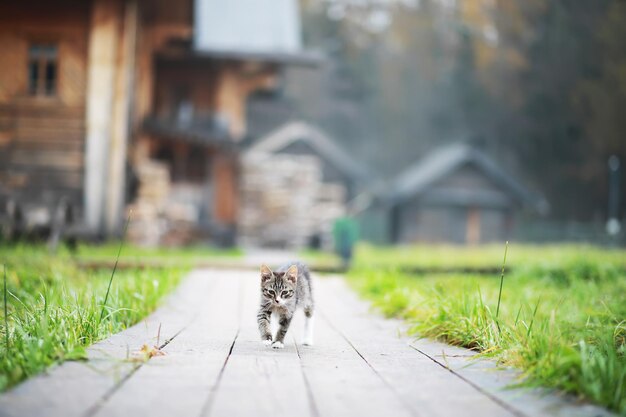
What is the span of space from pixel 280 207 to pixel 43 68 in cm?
890

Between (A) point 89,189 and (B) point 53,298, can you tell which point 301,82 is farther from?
(B) point 53,298

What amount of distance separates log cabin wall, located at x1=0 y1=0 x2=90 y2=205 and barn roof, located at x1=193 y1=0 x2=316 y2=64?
233 inches

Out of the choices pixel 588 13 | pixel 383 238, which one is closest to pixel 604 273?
pixel 383 238

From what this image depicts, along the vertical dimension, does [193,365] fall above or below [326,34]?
below

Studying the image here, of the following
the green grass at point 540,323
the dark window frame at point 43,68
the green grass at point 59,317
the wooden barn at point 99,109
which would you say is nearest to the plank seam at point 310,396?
the green grass at point 540,323

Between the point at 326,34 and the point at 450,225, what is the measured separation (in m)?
18.5

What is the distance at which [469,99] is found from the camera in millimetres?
47938

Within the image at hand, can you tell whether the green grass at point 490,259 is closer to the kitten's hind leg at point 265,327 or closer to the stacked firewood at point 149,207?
the stacked firewood at point 149,207

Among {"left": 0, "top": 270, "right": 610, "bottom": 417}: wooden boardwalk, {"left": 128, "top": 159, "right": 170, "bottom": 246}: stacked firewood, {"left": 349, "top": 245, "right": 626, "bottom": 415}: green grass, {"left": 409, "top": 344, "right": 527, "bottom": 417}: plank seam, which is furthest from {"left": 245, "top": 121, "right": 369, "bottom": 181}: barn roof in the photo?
{"left": 409, "top": 344, "right": 527, "bottom": 417}: plank seam

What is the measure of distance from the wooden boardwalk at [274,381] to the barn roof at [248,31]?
1638cm

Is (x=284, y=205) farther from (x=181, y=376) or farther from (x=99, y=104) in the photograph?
(x=181, y=376)

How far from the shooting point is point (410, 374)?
3914 mm

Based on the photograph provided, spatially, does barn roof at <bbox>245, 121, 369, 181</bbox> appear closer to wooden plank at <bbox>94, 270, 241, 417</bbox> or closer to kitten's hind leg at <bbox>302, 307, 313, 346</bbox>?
wooden plank at <bbox>94, 270, 241, 417</bbox>

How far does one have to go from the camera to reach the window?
1517 centimetres
